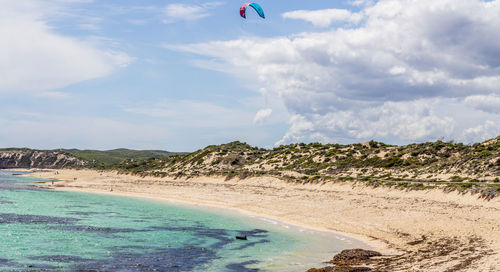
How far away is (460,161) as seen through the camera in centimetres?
4844

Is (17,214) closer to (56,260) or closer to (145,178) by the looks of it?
(56,260)

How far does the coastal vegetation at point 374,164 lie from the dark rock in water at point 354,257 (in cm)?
1800

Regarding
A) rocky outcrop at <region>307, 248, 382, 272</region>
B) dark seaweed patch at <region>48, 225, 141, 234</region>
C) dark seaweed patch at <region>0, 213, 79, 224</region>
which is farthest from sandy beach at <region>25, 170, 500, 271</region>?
dark seaweed patch at <region>0, 213, 79, 224</region>

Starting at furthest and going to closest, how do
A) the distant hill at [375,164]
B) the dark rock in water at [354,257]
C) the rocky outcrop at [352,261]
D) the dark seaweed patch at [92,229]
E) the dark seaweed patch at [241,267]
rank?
the distant hill at [375,164] < the dark seaweed patch at [92,229] < the dark rock in water at [354,257] < the dark seaweed patch at [241,267] < the rocky outcrop at [352,261]

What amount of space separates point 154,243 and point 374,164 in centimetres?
4335

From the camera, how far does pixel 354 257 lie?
19562mm

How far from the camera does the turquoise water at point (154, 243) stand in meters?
19.5

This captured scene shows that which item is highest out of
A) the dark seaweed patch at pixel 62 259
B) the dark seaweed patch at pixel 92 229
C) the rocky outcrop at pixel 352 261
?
the rocky outcrop at pixel 352 261

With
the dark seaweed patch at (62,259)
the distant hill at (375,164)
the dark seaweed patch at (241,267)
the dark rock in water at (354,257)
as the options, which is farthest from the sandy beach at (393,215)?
the dark seaweed patch at (62,259)

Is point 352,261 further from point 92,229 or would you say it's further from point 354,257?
point 92,229

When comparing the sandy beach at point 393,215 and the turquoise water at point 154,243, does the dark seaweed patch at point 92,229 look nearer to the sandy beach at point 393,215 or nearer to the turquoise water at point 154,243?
the turquoise water at point 154,243

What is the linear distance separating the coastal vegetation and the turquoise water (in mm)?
18736

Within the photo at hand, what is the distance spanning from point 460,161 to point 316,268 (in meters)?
37.8

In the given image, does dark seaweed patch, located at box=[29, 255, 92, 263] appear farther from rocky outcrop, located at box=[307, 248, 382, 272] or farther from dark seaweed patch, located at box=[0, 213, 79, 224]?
dark seaweed patch, located at box=[0, 213, 79, 224]
